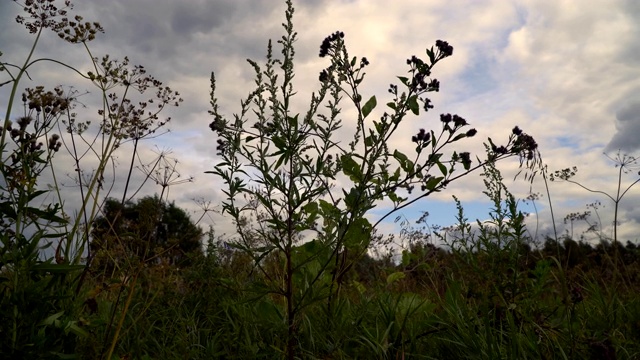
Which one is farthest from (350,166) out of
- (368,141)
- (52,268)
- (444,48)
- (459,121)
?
(52,268)

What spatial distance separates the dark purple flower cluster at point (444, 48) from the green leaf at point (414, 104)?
1.00 ft

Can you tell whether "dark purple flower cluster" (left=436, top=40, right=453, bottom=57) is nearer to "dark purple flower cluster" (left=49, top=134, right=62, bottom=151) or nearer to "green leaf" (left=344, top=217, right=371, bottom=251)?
"green leaf" (left=344, top=217, right=371, bottom=251)

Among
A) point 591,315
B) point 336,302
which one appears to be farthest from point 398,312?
point 591,315

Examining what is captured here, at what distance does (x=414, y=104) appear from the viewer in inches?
115

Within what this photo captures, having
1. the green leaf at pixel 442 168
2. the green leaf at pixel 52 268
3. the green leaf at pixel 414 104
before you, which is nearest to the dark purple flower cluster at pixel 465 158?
the green leaf at pixel 442 168

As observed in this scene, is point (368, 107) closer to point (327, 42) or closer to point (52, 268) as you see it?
point (327, 42)

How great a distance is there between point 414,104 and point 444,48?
1.21ft

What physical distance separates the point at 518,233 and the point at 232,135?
177 cm

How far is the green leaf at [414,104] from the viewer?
2.93m

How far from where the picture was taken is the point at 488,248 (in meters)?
3.09

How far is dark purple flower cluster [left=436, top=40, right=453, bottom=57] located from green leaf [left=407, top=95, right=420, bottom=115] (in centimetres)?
30

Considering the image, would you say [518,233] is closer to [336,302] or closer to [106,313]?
[336,302]

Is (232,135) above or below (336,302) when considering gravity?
above

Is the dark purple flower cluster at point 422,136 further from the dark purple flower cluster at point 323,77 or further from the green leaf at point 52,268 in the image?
the green leaf at point 52,268
